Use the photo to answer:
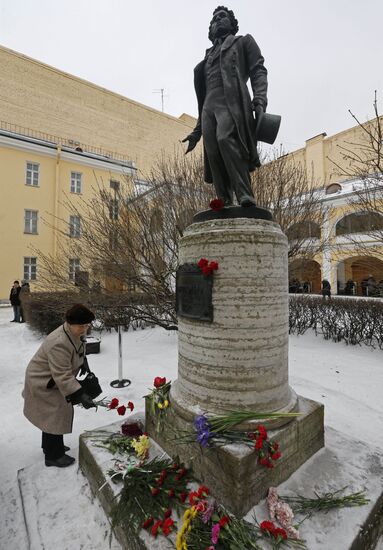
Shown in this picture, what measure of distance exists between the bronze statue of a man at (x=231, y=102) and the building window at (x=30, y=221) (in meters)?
19.4

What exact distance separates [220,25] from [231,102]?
0.86 meters

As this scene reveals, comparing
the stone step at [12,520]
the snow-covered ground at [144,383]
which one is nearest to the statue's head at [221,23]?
the snow-covered ground at [144,383]

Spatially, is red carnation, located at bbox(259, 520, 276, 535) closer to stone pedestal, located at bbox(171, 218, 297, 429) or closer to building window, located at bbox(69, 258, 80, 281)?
stone pedestal, located at bbox(171, 218, 297, 429)

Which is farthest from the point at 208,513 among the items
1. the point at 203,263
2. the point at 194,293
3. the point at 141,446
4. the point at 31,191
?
the point at 31,191

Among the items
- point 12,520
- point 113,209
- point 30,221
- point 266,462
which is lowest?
point 12,520

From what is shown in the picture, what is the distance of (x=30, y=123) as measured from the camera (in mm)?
21750

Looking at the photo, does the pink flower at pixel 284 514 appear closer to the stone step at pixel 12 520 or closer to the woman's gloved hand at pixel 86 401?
the woman's gloved hand at pixel 86 401

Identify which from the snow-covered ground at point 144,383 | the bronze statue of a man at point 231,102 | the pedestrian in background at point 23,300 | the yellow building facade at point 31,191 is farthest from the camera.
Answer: the yellow building facade at point 31,191

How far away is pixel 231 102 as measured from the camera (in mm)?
2543

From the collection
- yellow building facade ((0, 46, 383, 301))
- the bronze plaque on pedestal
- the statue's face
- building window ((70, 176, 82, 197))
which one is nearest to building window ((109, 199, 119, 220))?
the statue's face

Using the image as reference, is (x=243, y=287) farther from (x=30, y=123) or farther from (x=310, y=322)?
(x=30, y=123)

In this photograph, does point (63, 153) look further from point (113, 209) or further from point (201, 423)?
point (201, 423)

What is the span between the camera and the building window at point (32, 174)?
18.8 meters

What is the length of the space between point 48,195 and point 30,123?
685 centimetres
